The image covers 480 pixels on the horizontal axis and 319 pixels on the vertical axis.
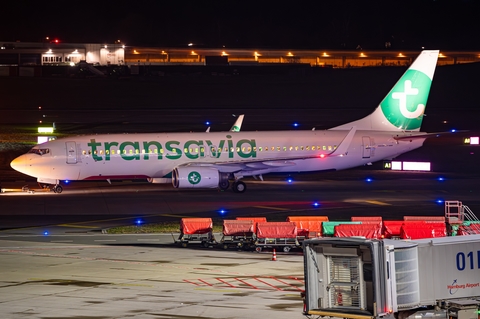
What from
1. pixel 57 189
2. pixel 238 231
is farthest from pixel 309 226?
pixel 57 189

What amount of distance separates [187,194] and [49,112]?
55524 mm

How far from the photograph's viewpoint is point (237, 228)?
36.5 m

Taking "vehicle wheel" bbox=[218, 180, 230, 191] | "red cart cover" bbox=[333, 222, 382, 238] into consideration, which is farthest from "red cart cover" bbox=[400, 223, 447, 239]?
"vehicle wheel" bbox=[218, 180, 230, 191]

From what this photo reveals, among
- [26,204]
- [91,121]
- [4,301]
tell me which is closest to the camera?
[4,301]

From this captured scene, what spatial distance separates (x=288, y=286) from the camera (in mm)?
27203

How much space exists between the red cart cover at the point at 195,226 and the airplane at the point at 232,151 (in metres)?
17.0

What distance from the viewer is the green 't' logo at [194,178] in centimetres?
5372

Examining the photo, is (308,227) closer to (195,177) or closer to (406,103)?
(195,177)

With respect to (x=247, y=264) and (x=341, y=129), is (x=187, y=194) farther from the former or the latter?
(x=247, y=264)

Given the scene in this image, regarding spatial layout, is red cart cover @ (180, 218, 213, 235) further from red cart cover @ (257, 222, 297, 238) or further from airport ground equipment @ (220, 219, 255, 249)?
red cart cover @ (257, 222, 297, 238)

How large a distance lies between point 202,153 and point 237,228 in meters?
19.9

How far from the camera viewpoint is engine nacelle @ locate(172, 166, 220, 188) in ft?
176

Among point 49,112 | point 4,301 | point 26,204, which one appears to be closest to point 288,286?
point 4,301

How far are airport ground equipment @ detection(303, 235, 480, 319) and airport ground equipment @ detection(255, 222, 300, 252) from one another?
13976 millimetres
